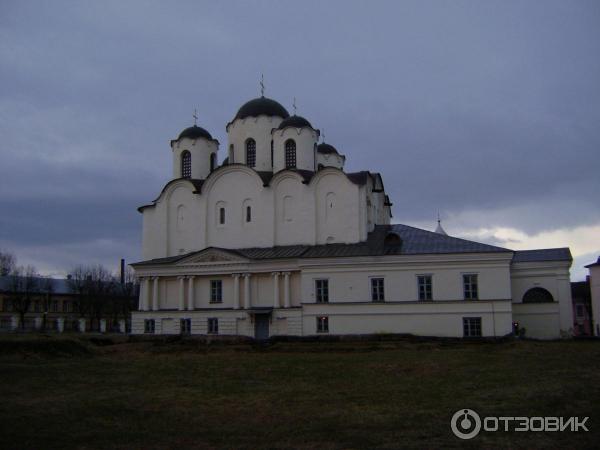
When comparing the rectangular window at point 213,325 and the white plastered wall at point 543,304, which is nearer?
the white plastered wall at point 543,304

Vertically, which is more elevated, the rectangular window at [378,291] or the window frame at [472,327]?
the rectangular window at [378,291]

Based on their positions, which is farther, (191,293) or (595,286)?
(595,286)

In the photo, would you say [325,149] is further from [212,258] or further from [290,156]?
[212,258]

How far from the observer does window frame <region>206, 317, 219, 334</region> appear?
35750mm

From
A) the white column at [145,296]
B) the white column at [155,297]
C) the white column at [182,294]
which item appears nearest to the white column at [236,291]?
the white column at [182,294]

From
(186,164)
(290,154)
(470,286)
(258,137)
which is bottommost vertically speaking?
(470,286)

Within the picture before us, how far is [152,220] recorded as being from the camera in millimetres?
41312

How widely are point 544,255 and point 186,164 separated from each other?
2410cm

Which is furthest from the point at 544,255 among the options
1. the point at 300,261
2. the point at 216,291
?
the point at 216,291

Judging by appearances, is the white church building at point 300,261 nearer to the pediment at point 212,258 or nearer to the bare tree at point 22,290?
the pediment at point 212,258

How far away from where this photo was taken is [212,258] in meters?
36.1

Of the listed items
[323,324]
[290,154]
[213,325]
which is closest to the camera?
[323,324]

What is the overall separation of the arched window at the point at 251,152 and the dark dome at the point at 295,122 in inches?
105

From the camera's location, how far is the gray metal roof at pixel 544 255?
34.7m
